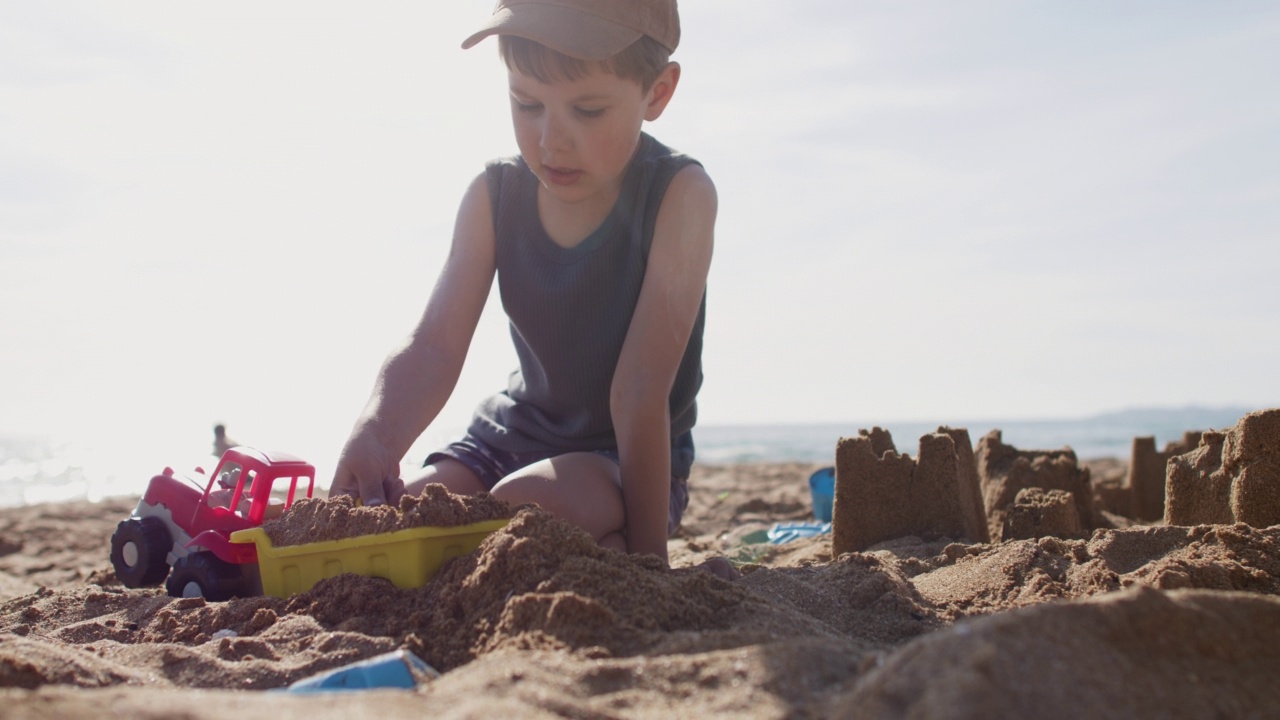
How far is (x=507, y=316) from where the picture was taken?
3.05 metres

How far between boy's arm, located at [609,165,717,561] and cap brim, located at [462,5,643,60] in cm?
52

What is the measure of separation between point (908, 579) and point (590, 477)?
87 cm

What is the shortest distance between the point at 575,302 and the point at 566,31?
0.81 m

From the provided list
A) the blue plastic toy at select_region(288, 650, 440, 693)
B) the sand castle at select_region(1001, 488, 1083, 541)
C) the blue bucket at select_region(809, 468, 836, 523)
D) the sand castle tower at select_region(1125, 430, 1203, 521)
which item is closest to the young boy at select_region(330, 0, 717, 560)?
the blue plastic toy at select_region(288, 650, 440, 693)

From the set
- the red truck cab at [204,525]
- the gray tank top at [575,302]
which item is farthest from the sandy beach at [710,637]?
the gray tank top at [575,302]

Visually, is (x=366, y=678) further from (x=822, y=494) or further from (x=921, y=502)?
(x=822, y=494)

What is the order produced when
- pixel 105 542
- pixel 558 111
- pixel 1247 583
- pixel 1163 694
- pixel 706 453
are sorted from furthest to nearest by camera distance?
pixel 706 453 < pixel 105 542 < pixel 558 111 < pixel 1247 583 < pixel 1163 694

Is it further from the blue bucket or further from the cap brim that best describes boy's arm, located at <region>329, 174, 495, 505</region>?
the blue bucket

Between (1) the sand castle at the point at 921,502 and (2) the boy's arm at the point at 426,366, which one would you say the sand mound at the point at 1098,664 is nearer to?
(2) the boy's arm at the point at 426,366

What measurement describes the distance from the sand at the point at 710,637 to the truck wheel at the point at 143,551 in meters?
0.08

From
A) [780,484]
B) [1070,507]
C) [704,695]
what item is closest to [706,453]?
[780,484]

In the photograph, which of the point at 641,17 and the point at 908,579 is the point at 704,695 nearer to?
the point at 908,579

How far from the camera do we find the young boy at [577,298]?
93.4 inches

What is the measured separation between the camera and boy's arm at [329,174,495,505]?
94.2 inches
